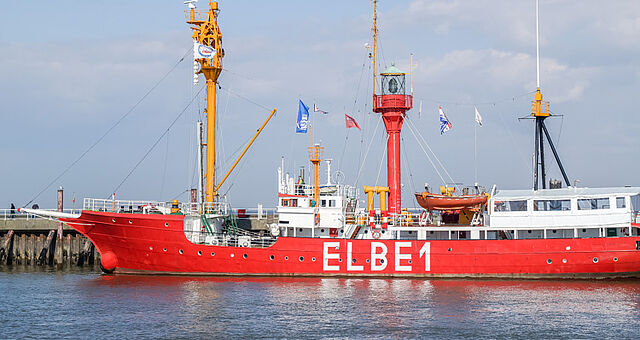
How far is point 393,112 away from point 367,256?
28.5 feet

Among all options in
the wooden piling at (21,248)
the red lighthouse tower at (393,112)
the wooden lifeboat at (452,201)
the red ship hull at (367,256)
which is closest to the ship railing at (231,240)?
the red ship hull at (367,256)

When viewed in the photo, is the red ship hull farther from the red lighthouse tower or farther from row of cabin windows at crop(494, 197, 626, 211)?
the red lighthouse tower

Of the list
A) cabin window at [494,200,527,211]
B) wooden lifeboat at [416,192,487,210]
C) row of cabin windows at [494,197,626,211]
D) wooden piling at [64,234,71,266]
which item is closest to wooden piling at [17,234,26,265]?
wooden piling at [64,234,71,266]

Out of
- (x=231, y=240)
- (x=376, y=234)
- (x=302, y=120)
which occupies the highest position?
(x=302, y=120)

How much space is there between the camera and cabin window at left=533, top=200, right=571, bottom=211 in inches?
1428

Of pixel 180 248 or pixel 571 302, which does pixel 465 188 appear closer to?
pixel 571 302

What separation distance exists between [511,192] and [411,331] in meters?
13.9

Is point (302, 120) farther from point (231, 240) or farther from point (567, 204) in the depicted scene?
point (567, 204)

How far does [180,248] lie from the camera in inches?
1470

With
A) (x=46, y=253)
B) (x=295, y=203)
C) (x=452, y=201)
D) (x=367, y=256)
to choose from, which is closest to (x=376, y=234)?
(x=367, y=256)

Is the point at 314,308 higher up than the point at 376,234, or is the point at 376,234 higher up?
the point at 376,234

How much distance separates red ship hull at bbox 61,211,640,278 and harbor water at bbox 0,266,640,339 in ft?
2.19

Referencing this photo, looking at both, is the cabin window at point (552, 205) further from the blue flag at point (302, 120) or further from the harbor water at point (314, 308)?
the blue flag at point (302, 120)

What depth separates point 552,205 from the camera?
36.3 metres
